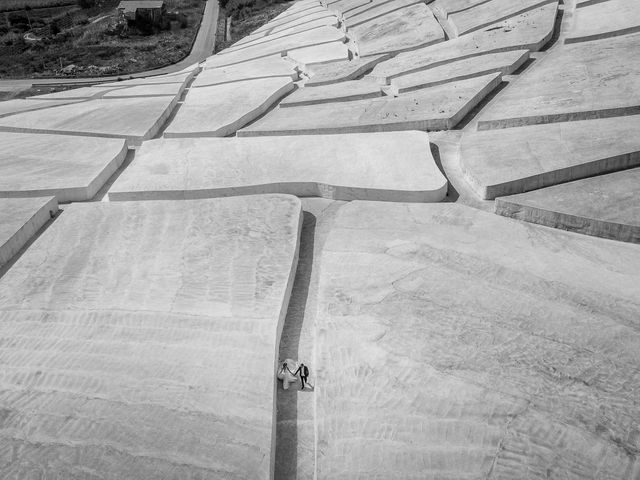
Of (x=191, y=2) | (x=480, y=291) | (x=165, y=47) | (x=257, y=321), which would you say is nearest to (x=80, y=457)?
(x=257, y=321)

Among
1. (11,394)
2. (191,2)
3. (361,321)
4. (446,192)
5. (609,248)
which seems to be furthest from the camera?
(191,2)

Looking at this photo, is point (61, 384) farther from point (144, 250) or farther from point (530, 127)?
point (530, 127)

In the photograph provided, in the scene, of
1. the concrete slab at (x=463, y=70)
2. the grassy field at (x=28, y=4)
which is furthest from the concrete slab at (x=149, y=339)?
the grassy field at (x=28, y=4)

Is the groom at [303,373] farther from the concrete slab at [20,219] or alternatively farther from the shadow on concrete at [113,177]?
the shadow on concrete at [113,177]

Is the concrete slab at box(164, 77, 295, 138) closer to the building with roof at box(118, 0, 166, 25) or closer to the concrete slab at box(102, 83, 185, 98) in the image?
the concrete slab at box(102, 83, 185, 98)

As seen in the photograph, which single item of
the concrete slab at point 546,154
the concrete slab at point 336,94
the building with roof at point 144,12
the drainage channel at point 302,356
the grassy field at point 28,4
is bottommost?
the drainage channel at point 302,356

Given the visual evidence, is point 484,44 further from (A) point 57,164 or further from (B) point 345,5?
(B) point 345,5
